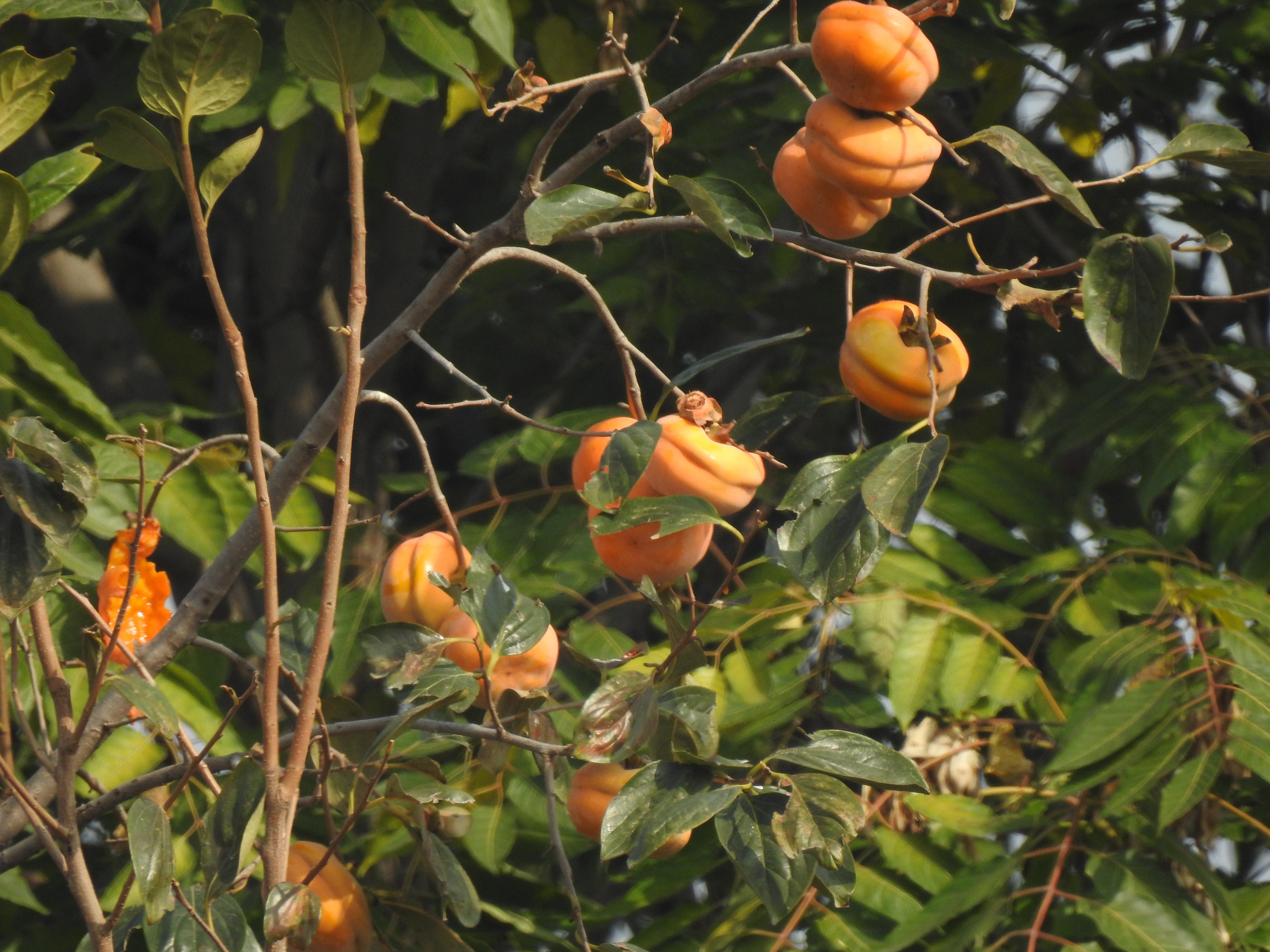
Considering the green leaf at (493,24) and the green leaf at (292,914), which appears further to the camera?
the green leaf at (493,24)

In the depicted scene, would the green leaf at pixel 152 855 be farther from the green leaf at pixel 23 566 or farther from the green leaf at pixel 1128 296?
the green leaf at pixel 1128 296

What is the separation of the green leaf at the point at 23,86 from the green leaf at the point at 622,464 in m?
0.48

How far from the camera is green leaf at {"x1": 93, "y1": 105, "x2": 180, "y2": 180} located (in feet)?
2.94

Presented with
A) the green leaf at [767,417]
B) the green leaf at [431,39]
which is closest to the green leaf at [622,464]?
the green leaf at [767,417]

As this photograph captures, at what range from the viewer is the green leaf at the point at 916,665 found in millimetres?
1477

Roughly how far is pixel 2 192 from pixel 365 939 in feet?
2.06

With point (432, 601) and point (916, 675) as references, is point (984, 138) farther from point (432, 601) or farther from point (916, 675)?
point (916, 675)

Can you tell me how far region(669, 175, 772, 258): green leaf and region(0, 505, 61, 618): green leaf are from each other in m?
0.50

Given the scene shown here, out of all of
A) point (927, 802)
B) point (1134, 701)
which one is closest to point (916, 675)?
point (927, 802)

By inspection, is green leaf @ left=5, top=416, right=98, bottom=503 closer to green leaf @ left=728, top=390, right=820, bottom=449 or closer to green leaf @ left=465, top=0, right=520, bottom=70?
green leaf @ left=728, top=390, right=820, bottom=449

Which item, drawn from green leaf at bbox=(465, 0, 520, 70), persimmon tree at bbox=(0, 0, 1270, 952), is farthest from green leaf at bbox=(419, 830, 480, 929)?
green leaf at bbox=(465, 0, 520, 70)

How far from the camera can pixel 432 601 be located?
115 cm

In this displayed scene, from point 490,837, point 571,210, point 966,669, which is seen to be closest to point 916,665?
point 966,669

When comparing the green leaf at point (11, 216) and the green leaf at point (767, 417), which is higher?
the green leaf at point (11, 216)
